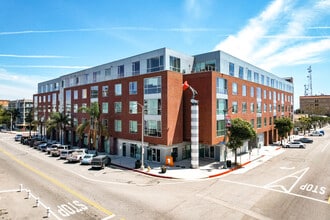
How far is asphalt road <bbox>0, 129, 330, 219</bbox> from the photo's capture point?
14.2 m

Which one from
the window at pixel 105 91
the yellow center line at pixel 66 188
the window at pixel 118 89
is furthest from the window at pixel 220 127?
the window at pixel 105 91

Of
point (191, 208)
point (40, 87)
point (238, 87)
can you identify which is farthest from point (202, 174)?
point (40, 87)

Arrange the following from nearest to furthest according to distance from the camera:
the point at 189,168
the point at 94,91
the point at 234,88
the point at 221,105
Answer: the point at 189,168 < the point at 221,105 < the point at 234,88 < the point at 94,91

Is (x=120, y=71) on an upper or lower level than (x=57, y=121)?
upper

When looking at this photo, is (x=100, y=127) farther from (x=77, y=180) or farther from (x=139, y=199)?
(x=139, y=199)

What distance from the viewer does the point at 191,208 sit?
15016 millimetres

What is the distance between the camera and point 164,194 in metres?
17.9

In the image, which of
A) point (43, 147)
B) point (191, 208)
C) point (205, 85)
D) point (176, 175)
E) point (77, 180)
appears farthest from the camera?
point (43, 147)

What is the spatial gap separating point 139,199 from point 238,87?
26.2 m

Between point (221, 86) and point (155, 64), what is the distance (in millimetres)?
9973

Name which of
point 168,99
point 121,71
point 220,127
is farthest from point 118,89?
point 220,127

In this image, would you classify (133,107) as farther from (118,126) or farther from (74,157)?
(74,157)

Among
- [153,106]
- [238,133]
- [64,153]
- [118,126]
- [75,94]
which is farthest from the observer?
[75,94]

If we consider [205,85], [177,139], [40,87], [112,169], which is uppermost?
[40,87]
